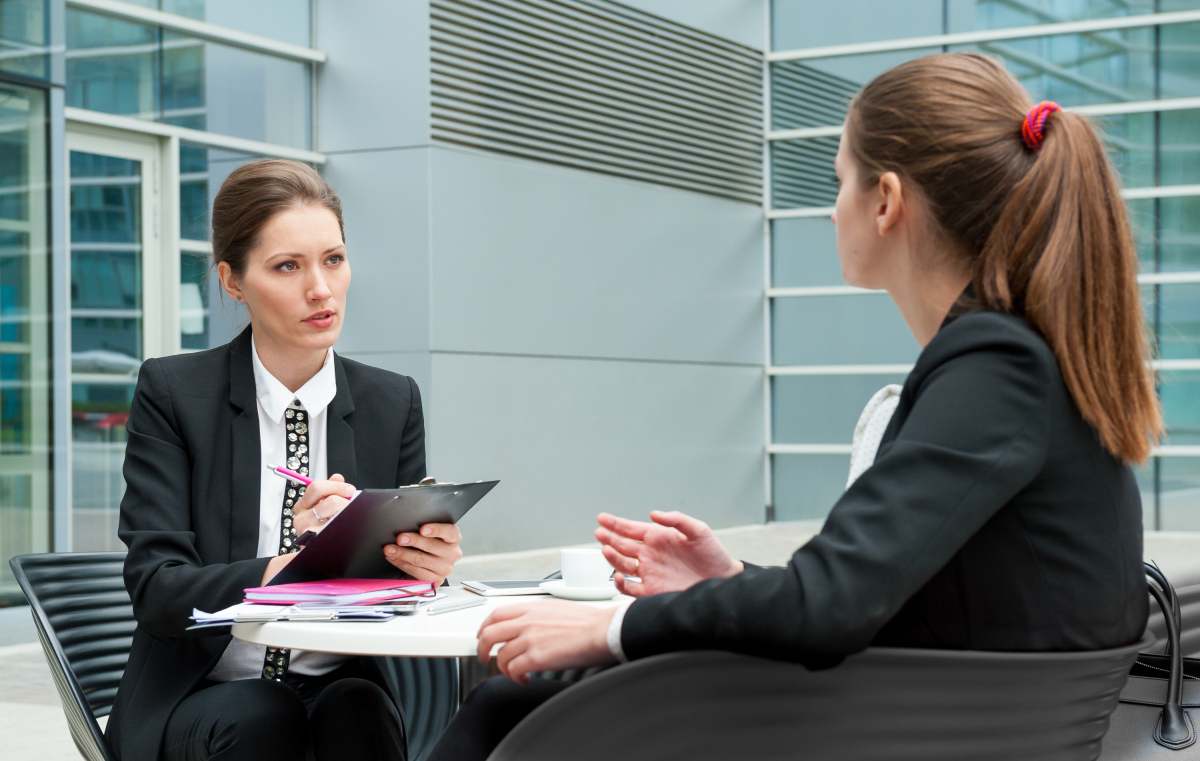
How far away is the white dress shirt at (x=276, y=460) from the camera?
2096mm

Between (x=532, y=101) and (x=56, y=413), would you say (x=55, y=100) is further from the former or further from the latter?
(x=532, y=101)

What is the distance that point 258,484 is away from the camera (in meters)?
2.12

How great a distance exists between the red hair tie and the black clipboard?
32.8 inches

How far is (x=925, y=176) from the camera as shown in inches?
52.9

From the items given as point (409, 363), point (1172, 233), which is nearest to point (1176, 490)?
point (1172, 233)

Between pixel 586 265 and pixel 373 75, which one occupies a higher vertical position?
pixel 373 75

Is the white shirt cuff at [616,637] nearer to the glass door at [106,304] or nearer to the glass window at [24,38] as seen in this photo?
the glass window at [24,38]

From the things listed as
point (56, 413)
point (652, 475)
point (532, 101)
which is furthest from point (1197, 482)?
point (56, 413)

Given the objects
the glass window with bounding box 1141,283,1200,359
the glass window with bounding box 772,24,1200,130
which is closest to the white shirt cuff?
the glass window with bounding box 772,24,1200,130

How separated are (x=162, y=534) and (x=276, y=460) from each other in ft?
0.93

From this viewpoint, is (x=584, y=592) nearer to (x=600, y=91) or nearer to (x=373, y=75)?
(x=373, y=75)

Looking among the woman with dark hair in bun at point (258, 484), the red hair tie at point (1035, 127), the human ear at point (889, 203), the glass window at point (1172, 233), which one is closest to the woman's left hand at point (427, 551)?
the woman with dark hair in bun at point (258, 484)

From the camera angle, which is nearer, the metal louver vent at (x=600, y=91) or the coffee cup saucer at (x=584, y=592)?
the coffee cup saucer at (x=584, y=592)

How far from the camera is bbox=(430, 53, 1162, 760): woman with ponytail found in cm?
115
